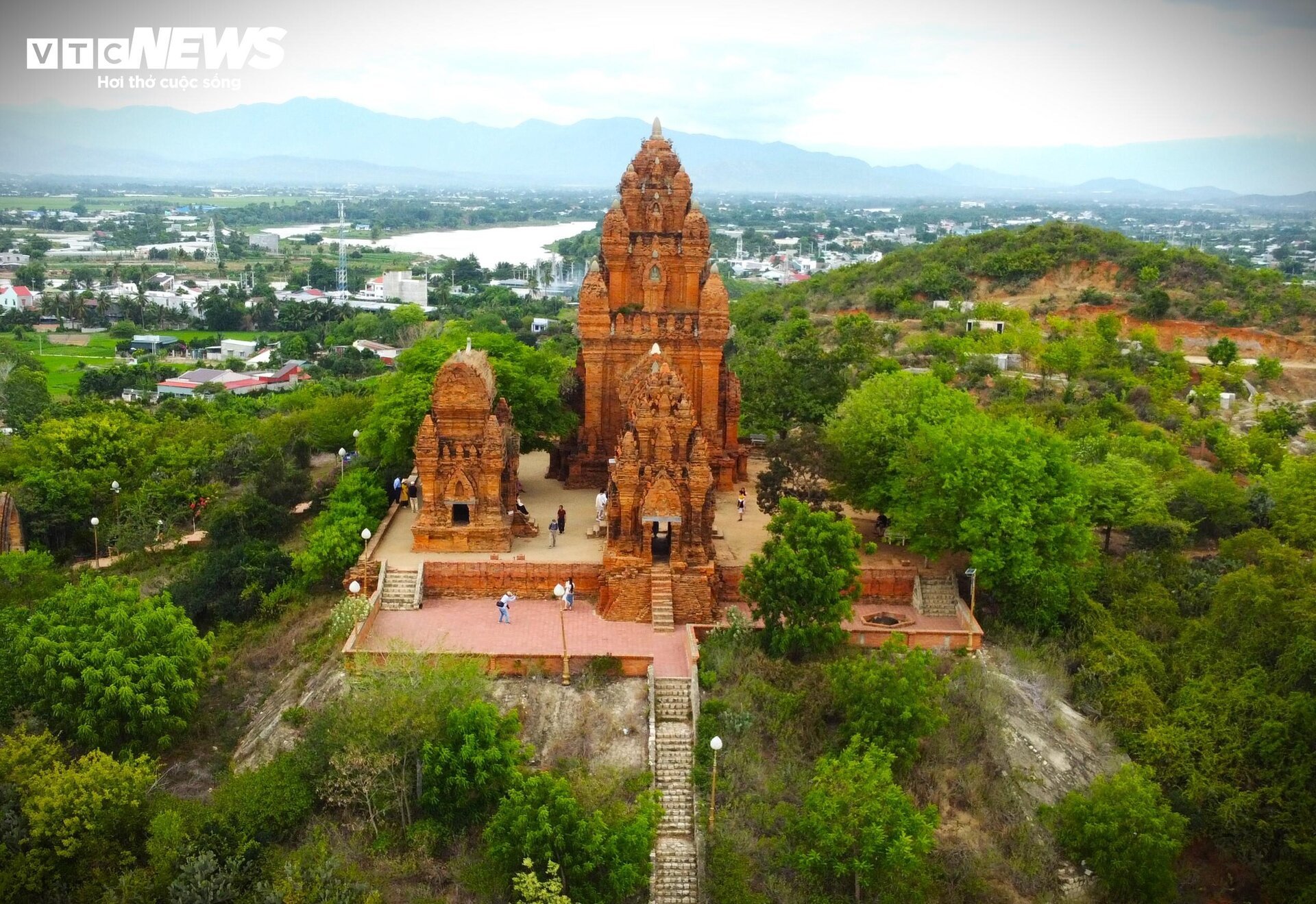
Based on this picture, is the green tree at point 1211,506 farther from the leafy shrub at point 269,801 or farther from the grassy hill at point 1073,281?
the grassy hill at point 1073,281

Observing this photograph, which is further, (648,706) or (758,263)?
(758,263)

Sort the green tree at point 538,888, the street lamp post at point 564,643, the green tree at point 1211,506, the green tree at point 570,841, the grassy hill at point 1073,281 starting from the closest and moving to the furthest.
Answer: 1. the green tree at point 538,888
2. the green tree at point 570,841
3. the street lamp post at point 564,643
4. the green tree at point 1211,506
5. the grassy hill at point 1073,281

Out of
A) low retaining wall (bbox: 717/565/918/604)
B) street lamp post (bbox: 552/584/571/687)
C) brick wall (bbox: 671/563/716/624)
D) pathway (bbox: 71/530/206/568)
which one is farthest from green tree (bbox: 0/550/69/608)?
low retaining wall (bbox: 717/565/918/604)

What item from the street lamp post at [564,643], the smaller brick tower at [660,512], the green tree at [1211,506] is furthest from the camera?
the green tree at [1211,506]

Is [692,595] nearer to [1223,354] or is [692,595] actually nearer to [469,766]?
[469,766]

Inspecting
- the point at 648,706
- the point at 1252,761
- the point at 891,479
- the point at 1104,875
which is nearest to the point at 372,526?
the point at 648,706

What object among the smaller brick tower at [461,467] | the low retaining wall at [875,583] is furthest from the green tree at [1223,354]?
the smaller brick tower at [461,467]

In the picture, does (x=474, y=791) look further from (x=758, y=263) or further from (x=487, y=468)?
(x=758, y=263)

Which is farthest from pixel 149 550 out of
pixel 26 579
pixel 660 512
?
pixel 660 512
